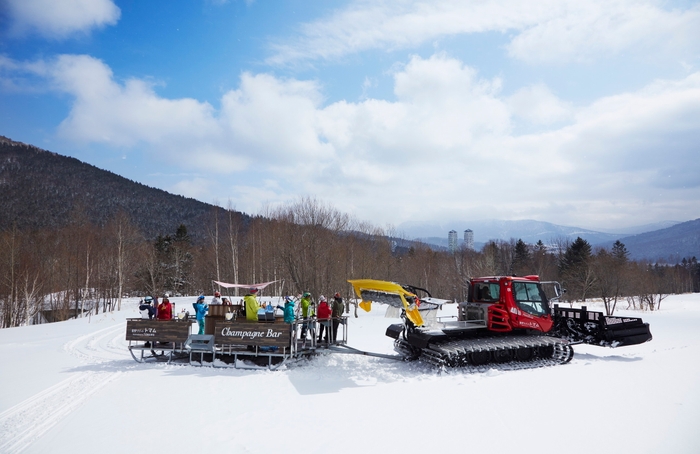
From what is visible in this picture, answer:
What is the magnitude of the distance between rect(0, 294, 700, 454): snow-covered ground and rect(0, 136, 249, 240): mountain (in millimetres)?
64822

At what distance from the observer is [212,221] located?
139 ft

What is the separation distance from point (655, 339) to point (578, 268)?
90.9 ft

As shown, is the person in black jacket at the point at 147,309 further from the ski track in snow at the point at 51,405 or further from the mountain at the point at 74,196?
the mountain at the point at 74,196

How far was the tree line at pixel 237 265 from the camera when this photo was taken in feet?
93.0

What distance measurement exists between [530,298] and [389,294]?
449cm

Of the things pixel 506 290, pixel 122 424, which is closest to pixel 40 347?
pixel 122 424

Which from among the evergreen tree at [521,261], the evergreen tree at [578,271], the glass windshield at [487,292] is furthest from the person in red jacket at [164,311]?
the evergreen tree at [521,261]

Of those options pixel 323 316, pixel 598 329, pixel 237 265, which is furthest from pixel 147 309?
pixel 237 265

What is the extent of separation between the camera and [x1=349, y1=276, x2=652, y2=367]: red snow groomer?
33.9ft

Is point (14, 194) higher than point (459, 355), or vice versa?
point (14, 194)

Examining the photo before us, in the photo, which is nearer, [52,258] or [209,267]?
[52,258]

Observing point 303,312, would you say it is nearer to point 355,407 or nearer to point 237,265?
point 355,407

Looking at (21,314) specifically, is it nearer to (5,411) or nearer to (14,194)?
(5,411)

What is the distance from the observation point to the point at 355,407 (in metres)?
7.57
